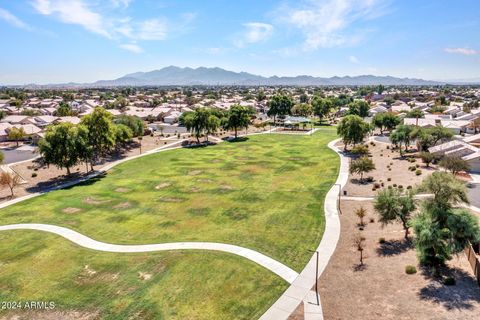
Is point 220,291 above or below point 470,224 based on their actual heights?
below

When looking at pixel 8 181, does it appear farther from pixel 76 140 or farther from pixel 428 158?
pixel 428 158

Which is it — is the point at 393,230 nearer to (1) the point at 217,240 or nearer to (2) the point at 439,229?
(2) the point at 439,229

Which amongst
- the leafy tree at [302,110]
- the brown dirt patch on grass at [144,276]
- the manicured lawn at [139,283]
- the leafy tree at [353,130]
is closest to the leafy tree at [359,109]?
the leafy tree at [302,110]

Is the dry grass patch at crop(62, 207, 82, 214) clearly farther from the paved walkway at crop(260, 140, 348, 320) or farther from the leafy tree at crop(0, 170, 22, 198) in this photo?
the paved walkway at crop(260, 140, 348, 320)

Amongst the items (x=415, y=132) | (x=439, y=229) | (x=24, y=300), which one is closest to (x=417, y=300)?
(x=439, y=229)

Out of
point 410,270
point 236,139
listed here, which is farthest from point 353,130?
point 410,270

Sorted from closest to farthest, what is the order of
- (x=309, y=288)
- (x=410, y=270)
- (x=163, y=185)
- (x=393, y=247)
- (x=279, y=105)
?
(x=309, y=288) < (x=410, y=270) < (x=393, y=247) < (x=163, y=185) < (x=279, y=105)

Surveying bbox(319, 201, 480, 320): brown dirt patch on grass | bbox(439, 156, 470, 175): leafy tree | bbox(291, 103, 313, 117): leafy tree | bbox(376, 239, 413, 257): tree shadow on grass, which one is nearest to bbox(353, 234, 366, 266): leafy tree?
bbox(319, 201, 480, 320): brown dirt patch on grass
